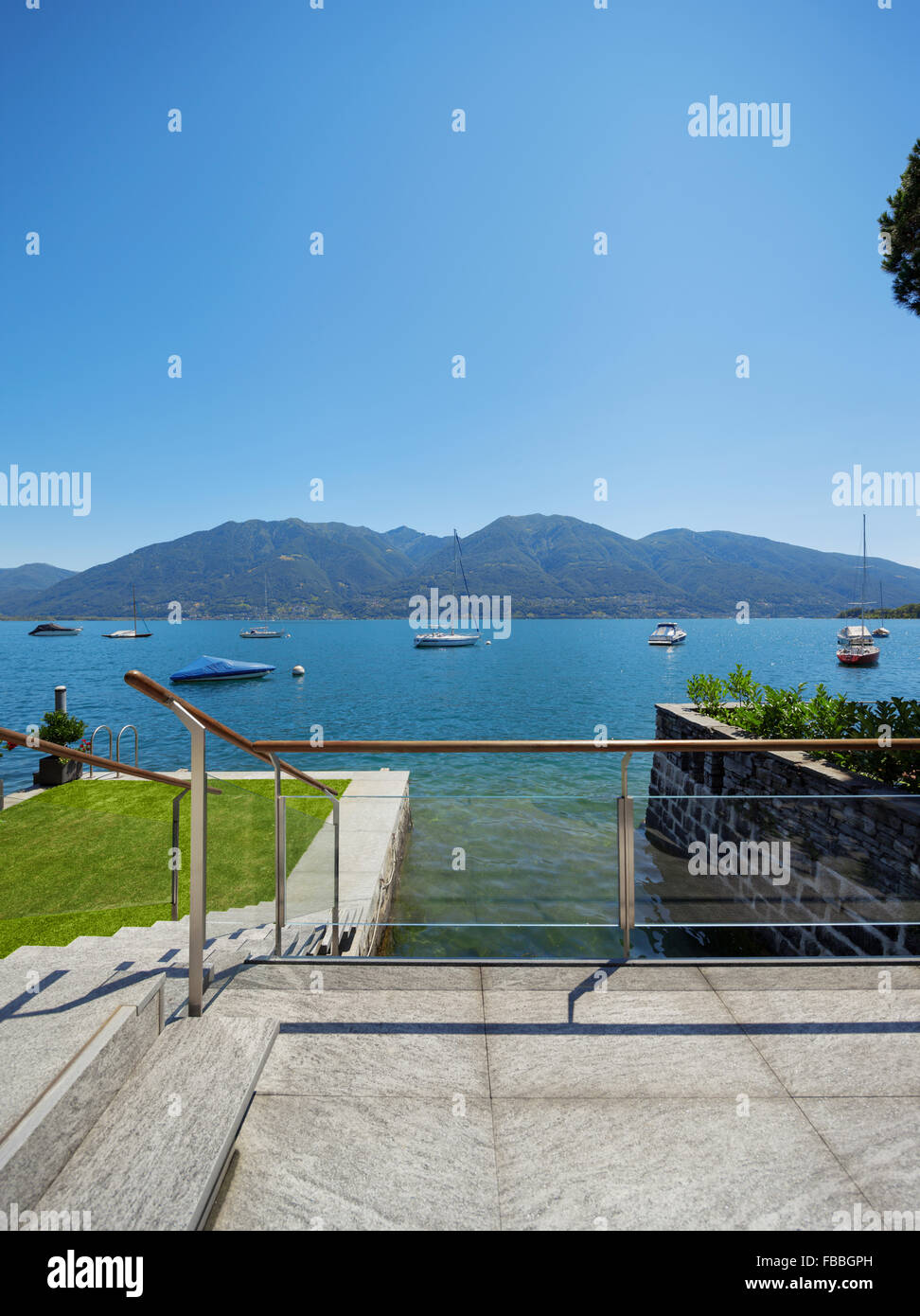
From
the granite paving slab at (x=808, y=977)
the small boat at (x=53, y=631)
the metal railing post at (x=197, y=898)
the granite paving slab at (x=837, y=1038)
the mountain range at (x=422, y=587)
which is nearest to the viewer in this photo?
the granite paving slab at (x=837, y=1038)

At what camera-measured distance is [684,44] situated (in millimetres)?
9906

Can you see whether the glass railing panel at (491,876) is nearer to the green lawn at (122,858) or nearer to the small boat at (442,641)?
the green lawn at (122,858)

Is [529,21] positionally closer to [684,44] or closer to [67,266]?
[684,44]

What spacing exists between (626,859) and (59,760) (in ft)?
36.3

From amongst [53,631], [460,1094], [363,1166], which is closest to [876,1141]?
[460,1094]

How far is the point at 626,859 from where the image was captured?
3.30m

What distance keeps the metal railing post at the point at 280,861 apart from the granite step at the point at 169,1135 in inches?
33.5

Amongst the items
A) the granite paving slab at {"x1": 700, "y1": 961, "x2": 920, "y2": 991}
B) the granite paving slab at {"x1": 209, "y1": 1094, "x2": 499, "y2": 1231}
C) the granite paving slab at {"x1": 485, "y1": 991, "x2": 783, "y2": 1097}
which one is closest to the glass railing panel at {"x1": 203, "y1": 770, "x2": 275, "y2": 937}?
the granite paving slab at {"x1": 209, "y1": 1094, "x2": 499, "y2": 1231}

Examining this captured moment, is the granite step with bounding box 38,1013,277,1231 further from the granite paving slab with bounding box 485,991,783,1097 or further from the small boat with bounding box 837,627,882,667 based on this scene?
the small boat with bounding box 837,627,882,667

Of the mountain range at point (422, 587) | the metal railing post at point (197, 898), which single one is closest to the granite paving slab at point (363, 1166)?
the metal railing post at point (197, 898)

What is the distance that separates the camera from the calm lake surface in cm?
346

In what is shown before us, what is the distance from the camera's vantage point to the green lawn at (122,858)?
333cm

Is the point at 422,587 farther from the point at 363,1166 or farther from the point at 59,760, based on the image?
the point at 363,1166
